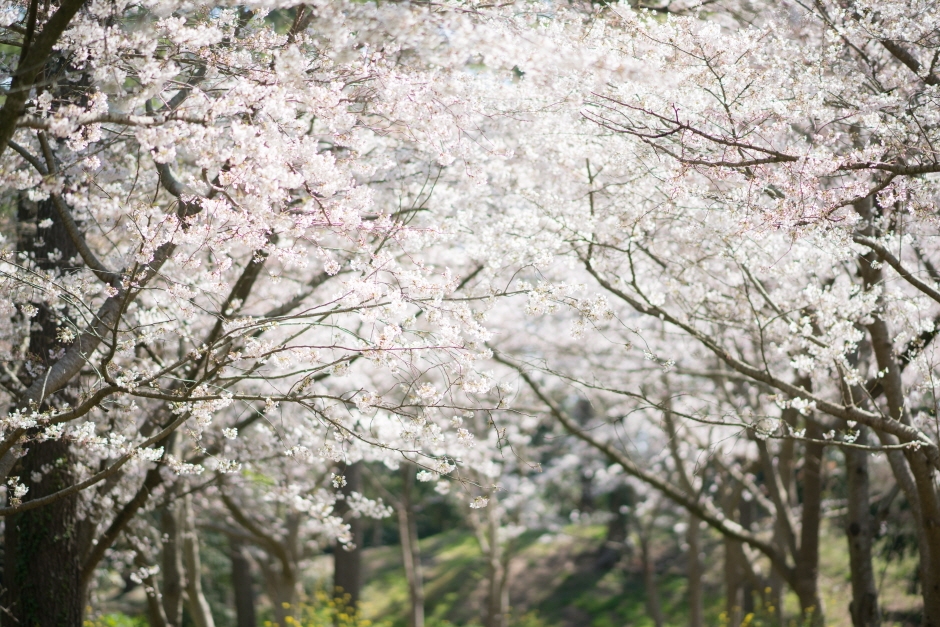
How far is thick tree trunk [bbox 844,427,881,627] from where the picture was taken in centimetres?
580

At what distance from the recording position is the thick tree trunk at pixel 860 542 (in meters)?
5.80

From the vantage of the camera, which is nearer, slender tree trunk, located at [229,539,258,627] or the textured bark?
the textured bark

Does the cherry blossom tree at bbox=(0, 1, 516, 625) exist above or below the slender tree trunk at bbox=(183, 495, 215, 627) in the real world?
above

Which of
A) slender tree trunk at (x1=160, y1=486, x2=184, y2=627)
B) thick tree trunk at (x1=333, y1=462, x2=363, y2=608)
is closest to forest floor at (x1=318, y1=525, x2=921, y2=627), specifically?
thick tree trunk at (x1=333, y1=462, x2=363, y2=608)

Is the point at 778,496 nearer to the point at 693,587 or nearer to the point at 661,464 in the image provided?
the point at 693,587

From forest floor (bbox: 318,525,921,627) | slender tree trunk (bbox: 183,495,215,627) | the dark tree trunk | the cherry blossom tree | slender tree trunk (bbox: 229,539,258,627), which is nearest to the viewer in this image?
the cherry blossom tree

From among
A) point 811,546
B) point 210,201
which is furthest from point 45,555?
point 811,546

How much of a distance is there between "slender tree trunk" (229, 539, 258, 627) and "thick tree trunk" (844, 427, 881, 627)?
39.1 feet

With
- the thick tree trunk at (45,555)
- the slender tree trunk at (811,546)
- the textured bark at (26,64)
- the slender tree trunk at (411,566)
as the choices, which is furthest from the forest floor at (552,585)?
the textured bark at (26,64)

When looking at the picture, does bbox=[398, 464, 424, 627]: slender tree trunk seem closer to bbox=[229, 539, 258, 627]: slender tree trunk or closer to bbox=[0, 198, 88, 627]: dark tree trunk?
bbox=[229, 539, 258, 627]: slender tree trunk

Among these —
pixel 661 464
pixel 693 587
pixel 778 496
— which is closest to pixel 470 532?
pixel 661 464

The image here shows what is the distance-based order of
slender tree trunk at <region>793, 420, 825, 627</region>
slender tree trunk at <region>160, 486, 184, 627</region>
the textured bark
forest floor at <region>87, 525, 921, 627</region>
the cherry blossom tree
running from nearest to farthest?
the textured bark < the cherry blossom tree < slender tree trunk at <region>793, 420, 825, 627</region> < slender tree trunk at <region>160, 486, 184, 627</region> < forest floor at <region>87, 525, 921, 627</region>

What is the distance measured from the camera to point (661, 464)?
16.8 m

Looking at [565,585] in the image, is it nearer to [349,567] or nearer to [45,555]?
[349,567]
